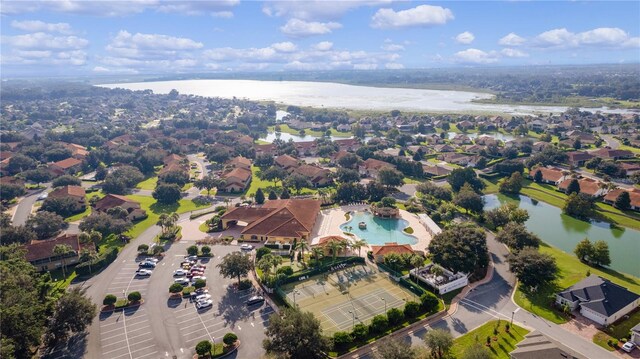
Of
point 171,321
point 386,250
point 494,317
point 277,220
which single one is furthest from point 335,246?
point 171,321

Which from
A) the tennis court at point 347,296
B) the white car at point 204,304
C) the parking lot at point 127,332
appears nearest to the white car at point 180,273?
the parking lot at point 127,332

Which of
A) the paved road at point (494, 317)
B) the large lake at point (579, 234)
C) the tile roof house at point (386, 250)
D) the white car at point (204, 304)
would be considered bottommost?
the large lake at point (579, 234)

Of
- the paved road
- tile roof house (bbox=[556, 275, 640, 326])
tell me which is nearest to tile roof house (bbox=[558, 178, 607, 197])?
tile roof house (bbox=[556, 275, 640, 326])

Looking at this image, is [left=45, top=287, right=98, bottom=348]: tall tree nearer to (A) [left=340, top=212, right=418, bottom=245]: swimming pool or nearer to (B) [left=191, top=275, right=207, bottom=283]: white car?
(B) [left=191, top=275, right=207, bottom=283]: white car

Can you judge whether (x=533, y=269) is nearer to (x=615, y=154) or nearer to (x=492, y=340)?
(x=492, y=340)

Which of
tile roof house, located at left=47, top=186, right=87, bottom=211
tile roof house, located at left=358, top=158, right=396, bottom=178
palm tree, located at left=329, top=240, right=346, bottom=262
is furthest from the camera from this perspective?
tile roof house, located at left=358, top=158, right=396, bottom=178

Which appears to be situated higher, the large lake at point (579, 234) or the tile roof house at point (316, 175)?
the tile roof house at point (316, 175)

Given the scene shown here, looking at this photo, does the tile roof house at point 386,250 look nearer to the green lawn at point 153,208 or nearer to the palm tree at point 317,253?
the palm tree at point 317,253
